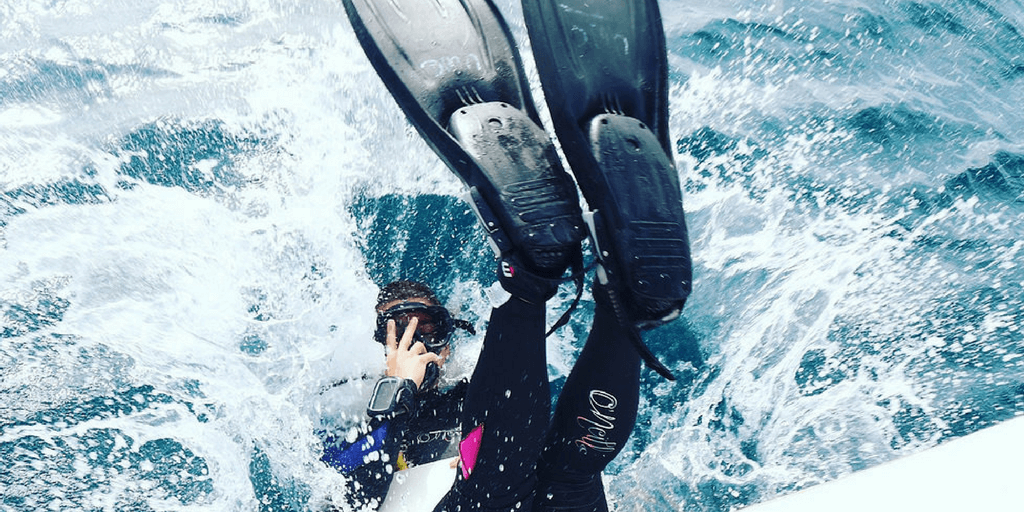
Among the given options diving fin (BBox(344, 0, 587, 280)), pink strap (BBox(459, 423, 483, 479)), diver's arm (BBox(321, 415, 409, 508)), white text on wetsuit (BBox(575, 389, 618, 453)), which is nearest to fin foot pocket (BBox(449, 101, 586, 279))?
diving fin (BBox(344, 0, 587, 280))

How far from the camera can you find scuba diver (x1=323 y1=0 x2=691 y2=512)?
6.07 feet

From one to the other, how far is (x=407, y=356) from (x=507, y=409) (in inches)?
31.8

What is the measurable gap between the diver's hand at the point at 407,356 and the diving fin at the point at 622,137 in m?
1.02

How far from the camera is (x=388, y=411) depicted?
244 centimetres

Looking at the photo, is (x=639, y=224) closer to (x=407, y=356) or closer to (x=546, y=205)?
(x=546, y=205)

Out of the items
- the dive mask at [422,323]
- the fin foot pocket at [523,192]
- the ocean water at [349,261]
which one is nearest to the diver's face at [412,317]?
the dive mask at [422,323]

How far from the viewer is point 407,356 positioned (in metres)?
2.72

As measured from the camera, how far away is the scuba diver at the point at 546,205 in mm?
1851

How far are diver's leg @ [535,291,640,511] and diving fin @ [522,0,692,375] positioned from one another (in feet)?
0.41

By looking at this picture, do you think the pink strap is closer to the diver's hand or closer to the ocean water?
the diver's hand

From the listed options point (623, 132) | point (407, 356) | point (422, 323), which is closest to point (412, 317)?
point (422, 323)

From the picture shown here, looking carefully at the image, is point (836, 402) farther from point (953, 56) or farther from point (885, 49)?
point (953, 56)

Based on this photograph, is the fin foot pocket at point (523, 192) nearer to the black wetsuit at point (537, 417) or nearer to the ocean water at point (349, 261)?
the black wetsuit at point (537, 417)

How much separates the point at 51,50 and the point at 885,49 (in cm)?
567
